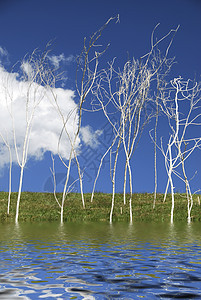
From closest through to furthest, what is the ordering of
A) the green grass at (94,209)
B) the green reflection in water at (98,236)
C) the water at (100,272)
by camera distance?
the water at (100,272) < the green reflection in water at (98,236) < the green grass at (94,209)

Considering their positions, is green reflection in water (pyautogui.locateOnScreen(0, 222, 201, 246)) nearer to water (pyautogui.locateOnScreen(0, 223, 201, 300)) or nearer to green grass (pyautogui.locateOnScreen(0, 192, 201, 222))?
water (pyautogui.locateOnScreen(0, 223, 201, 300))

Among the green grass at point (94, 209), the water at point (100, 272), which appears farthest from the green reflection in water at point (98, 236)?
the green grass at point (94, 209)

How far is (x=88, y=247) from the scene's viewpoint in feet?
37.7

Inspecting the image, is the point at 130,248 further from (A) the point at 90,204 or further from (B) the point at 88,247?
(A) the point at 90,204

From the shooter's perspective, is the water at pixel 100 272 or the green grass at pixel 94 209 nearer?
the water at pixel 100 272

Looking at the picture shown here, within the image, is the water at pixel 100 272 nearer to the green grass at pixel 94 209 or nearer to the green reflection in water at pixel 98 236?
the green reflection in water at pixel 98 236

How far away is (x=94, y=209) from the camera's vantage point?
107 ft

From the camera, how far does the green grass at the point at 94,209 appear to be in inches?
1163

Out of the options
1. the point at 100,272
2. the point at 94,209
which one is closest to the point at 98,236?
the point at 100,272

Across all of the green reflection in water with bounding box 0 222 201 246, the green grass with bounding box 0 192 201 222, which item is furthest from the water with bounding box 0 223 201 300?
the green grass with bounding box 0 192 201 222

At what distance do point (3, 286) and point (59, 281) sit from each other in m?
1.01

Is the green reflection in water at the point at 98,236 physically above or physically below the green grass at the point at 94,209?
below

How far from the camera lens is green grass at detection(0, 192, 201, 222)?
2955 cm

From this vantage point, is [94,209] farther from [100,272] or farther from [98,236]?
[100,272]
